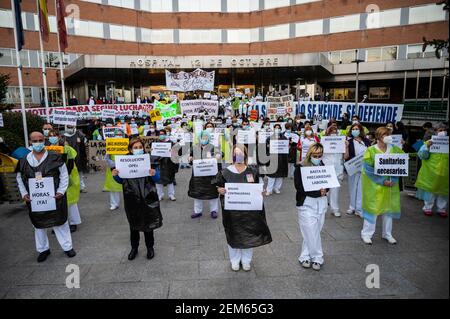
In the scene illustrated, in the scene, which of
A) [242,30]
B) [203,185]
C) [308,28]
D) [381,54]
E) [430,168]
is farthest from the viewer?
[242,30]

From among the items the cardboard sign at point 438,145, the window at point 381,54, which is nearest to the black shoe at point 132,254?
the cardboard sign at point 438,145

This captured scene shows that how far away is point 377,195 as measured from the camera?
17.8 feet

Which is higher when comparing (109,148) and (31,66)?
(31,66)

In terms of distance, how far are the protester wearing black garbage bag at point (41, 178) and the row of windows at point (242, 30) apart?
3041 cm

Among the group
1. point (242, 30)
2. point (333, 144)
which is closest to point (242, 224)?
point (333, 144)

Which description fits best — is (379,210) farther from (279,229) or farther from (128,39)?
(128,39)

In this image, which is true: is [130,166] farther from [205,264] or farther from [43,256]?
[43,256]

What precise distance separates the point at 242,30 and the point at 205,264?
36674 mm

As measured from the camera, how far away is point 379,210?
539cm

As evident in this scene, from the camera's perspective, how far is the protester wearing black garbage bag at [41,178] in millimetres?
5016

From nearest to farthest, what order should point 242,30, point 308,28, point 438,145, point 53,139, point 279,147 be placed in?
point 438,145
point 53,139
point 279,147
point 308,28
point 242,30
